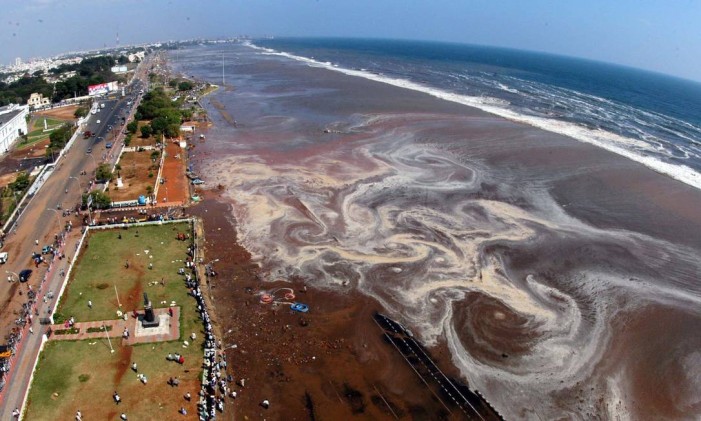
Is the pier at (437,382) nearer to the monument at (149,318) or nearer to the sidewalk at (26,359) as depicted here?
the monument at (149,318)

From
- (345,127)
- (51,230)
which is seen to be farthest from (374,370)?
(345,127)

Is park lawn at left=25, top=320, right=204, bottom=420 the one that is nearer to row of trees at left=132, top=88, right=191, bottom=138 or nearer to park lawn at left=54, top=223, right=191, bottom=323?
park lawn at left=54, top=223, right=191, bottom=323

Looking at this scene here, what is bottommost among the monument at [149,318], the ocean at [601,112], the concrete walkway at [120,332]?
the concrete walkway at [120,332]

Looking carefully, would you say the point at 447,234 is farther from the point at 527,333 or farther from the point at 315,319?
the point at 315,319

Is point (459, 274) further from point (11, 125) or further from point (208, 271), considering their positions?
point (11, 125)

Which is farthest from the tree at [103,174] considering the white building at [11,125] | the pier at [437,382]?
the pier at [437,382]

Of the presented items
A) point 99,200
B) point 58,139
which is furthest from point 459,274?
point 58,139
